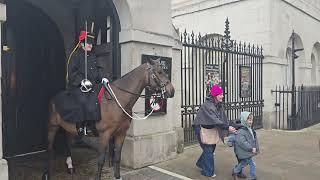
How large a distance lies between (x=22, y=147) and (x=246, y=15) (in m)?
9.68

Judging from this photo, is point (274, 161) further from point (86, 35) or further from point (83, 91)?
point (86, 35)

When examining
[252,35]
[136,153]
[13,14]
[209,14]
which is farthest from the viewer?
[209,14]

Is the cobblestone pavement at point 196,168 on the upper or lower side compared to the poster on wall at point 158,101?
lower

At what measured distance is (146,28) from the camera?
22.4 feet

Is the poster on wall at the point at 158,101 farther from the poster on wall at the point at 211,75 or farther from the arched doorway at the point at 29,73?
the arched doorway at the point at 29,73

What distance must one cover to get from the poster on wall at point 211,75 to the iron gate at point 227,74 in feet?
0.09

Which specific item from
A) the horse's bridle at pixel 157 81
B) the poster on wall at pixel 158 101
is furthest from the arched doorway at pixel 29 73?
→ the horse's bridle at pixel 157 81

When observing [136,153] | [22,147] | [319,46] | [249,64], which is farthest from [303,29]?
[22,147]

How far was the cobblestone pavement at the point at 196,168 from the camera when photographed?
607 centimetres

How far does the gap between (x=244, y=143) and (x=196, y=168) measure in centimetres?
159

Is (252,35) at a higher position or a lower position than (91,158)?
higher

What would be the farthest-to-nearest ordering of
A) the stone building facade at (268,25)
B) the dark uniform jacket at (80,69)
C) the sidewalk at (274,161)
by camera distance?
the stone building facade at (268,25) < the sidewalk at (274,161) < the dark uniform jacket at (80,69)

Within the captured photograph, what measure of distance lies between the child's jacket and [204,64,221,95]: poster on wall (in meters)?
3.85

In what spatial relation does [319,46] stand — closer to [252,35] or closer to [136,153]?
[252,35]
